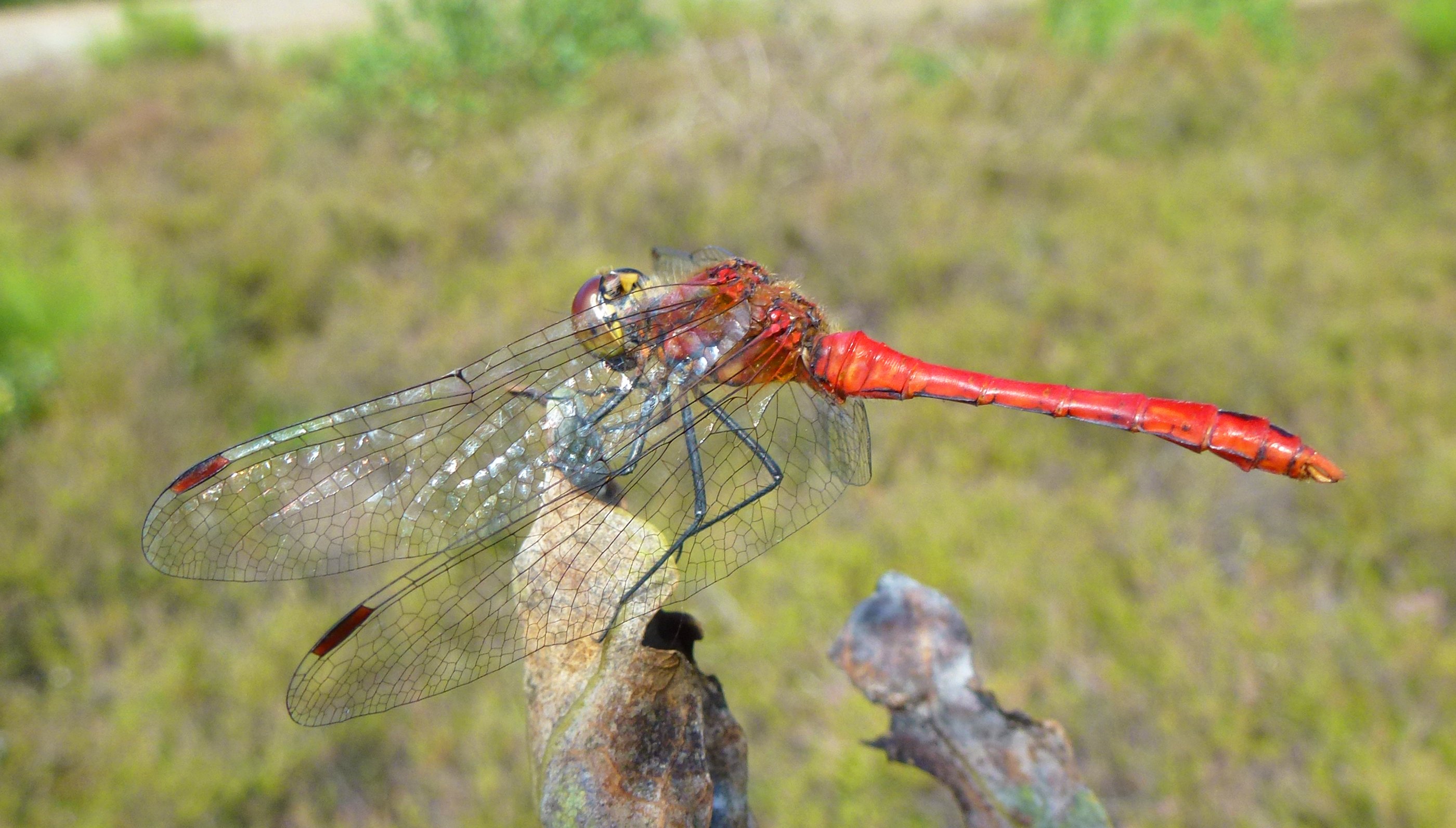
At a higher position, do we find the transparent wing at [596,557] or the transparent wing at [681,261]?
the transparent wing at [681,261]

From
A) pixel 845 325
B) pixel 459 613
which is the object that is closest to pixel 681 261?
pixel 459 613

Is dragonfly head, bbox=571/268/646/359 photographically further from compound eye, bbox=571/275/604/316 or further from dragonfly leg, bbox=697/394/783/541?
dragonfly leg, bbox=697/394/783/541

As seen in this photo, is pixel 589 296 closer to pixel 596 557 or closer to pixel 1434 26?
pixel 596 557

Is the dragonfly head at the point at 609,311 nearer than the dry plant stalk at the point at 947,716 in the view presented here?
No

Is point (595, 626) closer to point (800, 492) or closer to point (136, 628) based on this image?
point (800, 492)

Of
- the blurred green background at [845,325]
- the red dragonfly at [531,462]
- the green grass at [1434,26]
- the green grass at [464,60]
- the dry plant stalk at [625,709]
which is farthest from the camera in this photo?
the green grass at [464,60]

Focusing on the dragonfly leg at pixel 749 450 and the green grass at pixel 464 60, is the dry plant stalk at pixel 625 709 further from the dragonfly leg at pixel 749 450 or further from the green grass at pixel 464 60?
the green grass at pixel 464 60

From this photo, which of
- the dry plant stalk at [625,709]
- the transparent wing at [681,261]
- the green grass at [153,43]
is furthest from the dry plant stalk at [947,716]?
the green grass at [153,43]

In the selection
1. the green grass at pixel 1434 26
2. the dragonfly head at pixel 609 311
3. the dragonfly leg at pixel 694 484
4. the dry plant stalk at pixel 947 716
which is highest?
the green grass at pixel 1434 26
